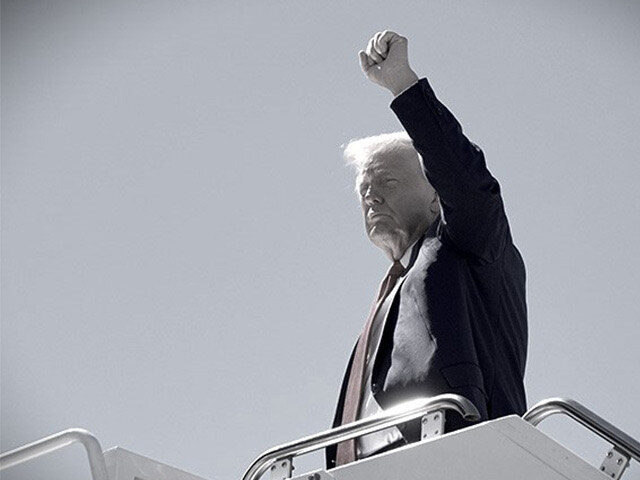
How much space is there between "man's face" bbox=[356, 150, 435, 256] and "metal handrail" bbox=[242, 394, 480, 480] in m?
1.16

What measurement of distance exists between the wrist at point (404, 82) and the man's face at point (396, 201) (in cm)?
56

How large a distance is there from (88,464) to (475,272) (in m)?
1.51

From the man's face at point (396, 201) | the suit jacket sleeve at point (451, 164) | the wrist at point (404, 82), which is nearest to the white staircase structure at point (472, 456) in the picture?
the suit jacket sleeve at point (451, 164)

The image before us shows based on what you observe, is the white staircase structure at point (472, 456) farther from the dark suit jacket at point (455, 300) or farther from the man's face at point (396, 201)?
the man's face at point (396, 201)

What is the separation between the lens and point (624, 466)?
353 centimetres

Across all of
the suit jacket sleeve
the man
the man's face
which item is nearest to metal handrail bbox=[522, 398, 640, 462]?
the man

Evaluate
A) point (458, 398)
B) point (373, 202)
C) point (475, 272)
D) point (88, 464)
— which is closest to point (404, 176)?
point (373, 202)

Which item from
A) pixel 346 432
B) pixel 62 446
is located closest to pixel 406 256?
pixel 346 432

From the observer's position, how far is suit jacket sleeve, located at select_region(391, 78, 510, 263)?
427 cm

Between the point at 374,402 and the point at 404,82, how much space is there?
2.92 feet

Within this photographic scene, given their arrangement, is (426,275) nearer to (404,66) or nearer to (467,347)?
(467,347)

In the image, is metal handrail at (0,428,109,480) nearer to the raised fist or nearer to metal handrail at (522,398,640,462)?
metal handrail at (522,398,640,462)

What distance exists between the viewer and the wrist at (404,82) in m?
4.33

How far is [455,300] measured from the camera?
4.29 metres
